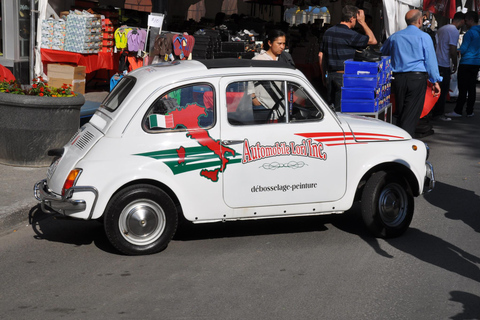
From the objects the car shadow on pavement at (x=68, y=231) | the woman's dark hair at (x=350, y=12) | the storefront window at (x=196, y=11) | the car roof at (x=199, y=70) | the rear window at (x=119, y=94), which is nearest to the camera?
the car roof at (x=199, y=70)

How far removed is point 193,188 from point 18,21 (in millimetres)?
9349

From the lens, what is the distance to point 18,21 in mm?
13969

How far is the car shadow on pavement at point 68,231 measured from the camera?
6.67m

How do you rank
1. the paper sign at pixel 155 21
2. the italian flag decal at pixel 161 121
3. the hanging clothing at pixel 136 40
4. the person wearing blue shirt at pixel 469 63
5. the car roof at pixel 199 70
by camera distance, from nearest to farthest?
the italian flag decal at pixel 161 121, the car roof at pixel 199 70, the paper sign at pixel 155 21, the hanging clothing at pixel 136 40, the person wearing blue shirt at pixel 469 63

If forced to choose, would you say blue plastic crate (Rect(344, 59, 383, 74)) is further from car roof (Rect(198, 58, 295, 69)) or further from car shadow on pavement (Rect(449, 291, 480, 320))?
car shadow on pavement (Rect(449, 291, 480, 320))

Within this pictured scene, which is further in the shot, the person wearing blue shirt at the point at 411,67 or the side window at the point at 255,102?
the person wearing blue shirt at the point at 411,67

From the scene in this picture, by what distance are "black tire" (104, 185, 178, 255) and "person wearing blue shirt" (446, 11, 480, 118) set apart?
10.7m

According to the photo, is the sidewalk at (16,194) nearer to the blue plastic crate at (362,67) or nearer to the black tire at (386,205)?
the black tire at (386,205)

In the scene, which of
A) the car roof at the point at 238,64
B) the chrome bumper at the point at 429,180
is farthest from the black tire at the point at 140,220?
the chrome bumper at the point at 429,180

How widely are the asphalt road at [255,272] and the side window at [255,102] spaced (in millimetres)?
1214

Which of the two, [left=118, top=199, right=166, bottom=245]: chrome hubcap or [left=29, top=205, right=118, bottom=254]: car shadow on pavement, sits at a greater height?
[left=118, top=199, right=166, bottom=245]: chrome hubcap

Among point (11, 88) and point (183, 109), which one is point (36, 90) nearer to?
point (11, 88)

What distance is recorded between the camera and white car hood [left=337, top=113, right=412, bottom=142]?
6.59m

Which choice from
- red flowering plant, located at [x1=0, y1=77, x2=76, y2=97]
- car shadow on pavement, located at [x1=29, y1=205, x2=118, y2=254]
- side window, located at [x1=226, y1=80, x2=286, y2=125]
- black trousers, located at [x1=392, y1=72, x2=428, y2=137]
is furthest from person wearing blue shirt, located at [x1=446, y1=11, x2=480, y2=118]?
car shadow on pavement, located at [x1=29, y1=205, x2=118, y2=254]
